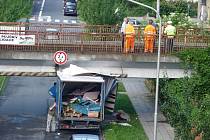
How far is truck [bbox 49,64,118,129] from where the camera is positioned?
3412cm

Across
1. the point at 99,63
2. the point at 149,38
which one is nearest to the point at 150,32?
the point at 149,38

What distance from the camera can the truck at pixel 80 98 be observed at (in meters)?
34.1

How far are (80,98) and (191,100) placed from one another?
776 centimetres

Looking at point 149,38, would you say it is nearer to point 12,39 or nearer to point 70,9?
point 12,39

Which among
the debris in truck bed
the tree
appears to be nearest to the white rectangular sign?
the debris in truck bed

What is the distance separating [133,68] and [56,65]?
12.8ft

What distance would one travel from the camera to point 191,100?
28.6 meters

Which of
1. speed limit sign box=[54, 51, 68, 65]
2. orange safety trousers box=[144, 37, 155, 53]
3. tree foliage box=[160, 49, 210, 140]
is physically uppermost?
orange safety trousers box=[144, 37, 155, 53]

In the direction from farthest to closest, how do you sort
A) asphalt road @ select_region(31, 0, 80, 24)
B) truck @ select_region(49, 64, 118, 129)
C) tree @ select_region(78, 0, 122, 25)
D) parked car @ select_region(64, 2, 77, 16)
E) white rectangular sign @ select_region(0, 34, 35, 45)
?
1. parked car @ select_region(64, 2, 77, 16)
2. asphalt road @ select_region(31, 0, 80, 24)
3. tree @ select_region(78, 0, 122, 25)
4. white rectangular sign @ select_region(0, 34, 35, 45)
5. truck @ select_region(49, 64, 118, 129)

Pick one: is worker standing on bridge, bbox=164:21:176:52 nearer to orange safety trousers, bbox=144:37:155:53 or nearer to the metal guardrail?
the metal guardrail

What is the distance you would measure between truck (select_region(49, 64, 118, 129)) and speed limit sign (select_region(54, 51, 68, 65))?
0.42 m

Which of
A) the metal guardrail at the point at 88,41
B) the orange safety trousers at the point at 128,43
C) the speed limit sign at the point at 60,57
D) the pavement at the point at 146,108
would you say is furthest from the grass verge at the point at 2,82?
the orange safety trousers at the point at 128,43

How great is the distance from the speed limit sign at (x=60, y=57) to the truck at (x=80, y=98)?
420mm

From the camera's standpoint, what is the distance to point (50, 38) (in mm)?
35750
